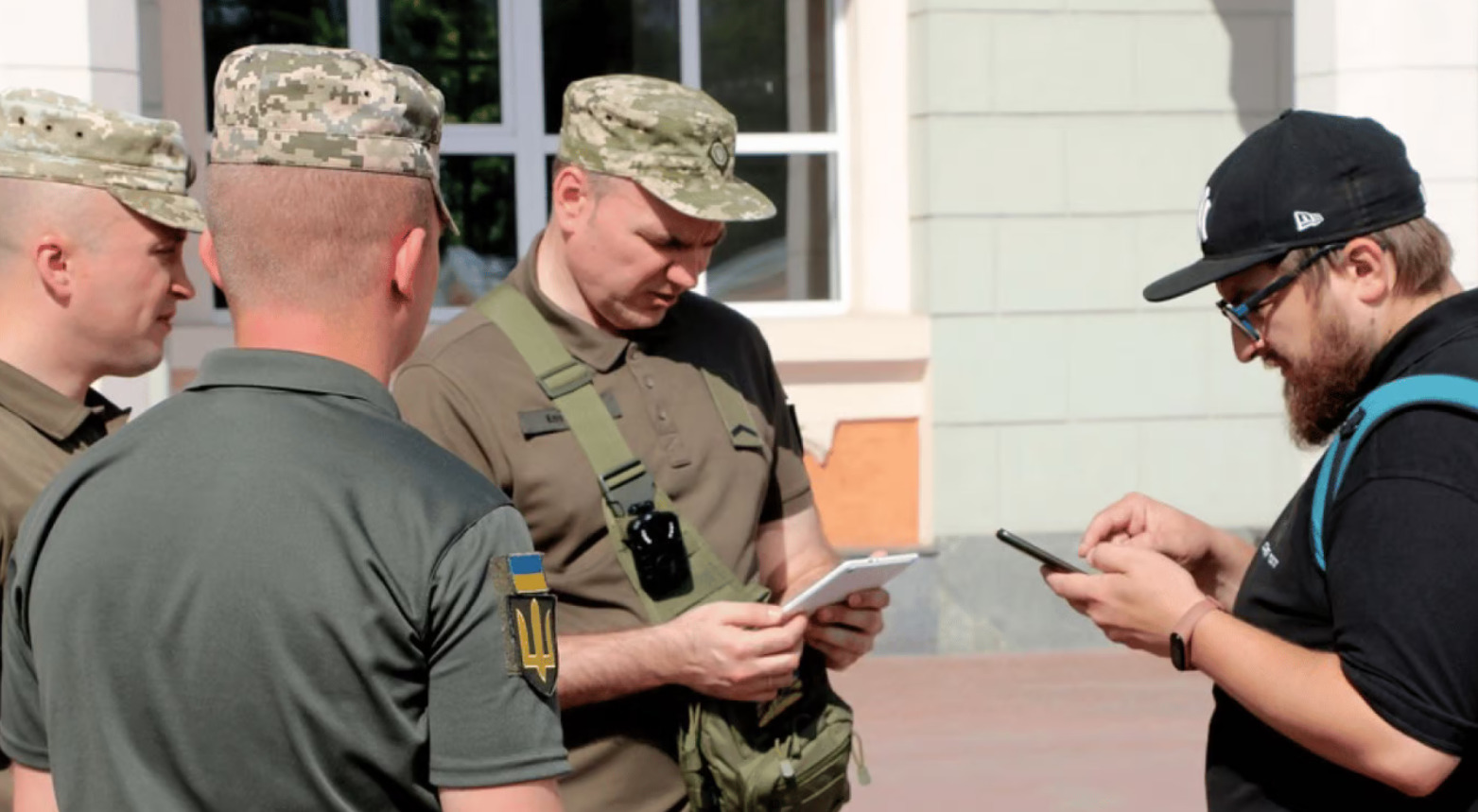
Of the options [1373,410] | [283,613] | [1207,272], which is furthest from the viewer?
[1207,272]

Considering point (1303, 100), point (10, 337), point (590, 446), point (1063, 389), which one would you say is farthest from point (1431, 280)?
point (1063, 389)

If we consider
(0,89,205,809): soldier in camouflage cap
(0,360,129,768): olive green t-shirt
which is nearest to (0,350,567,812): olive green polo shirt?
(0,360,129,768): olive green t-shirt

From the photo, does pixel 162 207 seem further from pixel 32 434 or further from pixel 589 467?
pixel 589 467

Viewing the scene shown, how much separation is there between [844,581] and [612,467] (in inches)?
15.7

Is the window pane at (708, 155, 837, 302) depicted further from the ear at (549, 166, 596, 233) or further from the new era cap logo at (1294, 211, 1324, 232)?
the new era cap logo at (1294, 211, 1324, 232)

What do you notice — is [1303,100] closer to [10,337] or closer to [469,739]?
[10,337]

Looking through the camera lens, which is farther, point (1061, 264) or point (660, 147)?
point (1061, 264)

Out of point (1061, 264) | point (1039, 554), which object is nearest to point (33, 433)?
point (1039, 554)

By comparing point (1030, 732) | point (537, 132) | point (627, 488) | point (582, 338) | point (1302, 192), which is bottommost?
point (1030, 732)

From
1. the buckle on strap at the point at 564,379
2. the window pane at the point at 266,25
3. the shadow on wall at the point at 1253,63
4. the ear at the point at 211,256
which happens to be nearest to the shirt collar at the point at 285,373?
the ear at the point at 211,256

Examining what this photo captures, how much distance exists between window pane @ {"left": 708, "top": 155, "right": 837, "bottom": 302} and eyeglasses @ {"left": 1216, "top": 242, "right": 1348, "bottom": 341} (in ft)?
19.3

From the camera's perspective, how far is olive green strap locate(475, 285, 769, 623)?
301 centimetres

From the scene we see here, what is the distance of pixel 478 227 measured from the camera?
8297mm

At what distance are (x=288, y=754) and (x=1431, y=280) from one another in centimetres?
156
